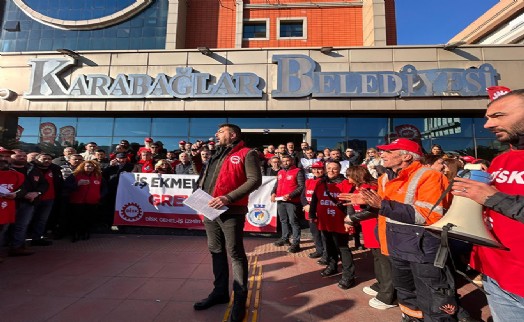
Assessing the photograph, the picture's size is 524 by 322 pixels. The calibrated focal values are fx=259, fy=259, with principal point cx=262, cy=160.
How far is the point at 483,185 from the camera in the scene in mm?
1406

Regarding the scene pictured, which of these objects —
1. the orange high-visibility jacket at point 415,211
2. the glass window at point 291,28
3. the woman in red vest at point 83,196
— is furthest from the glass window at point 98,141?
the orange high-visibility jacket at point 415,211

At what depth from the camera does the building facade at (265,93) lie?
12188mm

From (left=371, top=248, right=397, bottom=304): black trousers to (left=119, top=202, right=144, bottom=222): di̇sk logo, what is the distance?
5733 mm

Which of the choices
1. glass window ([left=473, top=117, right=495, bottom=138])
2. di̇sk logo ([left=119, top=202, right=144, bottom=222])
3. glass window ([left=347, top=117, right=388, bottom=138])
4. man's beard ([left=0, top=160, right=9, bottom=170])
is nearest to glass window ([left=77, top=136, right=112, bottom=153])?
di̇sk logo ([left=119, top=202, right=144, bottom=222])

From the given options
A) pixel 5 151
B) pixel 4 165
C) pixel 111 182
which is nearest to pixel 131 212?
pixel 111 182

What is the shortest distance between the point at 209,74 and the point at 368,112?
813cm

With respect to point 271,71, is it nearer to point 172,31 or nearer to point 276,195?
point 172,31

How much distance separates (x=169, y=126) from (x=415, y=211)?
1334cm

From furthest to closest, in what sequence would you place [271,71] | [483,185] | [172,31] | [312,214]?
[172,31] → [271,71] → [312,214] → [483,185]

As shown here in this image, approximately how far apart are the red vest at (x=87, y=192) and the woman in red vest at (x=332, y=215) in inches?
209

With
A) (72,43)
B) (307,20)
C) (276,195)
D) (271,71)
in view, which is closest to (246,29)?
(307,20)

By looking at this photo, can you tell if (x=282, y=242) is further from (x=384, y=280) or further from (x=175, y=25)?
(x=175, y=25)

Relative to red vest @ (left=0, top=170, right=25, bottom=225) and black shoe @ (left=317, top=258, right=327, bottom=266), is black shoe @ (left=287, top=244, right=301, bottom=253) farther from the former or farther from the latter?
red vest @ (left=0, top=170, right=25, bottom=225)

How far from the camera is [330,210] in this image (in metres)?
4.36
